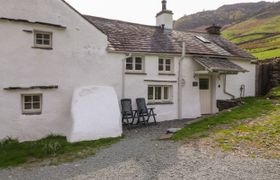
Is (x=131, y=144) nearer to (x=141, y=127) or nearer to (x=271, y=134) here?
(x=141, y=127)

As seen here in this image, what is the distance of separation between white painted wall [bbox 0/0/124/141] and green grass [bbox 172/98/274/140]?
4629mm

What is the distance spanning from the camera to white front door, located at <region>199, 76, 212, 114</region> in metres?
16.5

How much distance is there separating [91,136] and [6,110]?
137 inches

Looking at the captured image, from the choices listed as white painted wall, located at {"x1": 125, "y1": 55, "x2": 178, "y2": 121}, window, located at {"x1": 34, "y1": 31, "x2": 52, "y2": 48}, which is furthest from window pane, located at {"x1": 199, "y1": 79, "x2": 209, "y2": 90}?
window, located at {"x1": 34, "y1": 31, "x2": 52, "y2": 48}

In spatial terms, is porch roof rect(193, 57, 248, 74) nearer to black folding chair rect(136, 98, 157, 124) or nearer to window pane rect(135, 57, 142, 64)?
window pane rect(135, 57, 142, 64)

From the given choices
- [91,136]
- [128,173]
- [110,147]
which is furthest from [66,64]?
[128,173]

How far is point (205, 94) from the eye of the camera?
16734mm

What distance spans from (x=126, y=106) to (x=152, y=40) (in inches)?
184

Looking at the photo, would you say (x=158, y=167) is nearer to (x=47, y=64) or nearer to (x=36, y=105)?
(x=36, y=105)

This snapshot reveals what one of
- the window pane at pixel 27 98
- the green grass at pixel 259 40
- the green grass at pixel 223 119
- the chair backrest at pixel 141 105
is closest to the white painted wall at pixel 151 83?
the chair backrest at pixel 141 105

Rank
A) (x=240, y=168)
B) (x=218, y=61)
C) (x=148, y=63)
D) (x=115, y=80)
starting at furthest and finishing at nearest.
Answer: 1. (x=218, y=61)
2. (x=148, y=63)
3. (x=115, y=80)
4. (x=240, y=168)

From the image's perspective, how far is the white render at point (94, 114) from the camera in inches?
417

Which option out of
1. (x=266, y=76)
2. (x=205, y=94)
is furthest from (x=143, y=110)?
(x=266, y=76)

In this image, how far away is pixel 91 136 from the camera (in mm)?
10680
